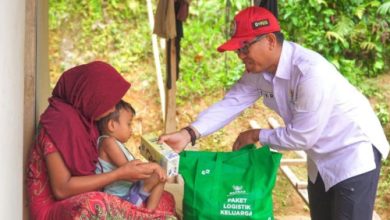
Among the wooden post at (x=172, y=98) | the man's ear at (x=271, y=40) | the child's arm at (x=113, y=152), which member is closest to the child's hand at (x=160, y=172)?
the child's arm at (x=113, y=152)

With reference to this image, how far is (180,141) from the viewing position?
307cm

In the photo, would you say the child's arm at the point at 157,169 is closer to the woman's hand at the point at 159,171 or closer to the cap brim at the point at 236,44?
the woman's hand at the point at 159,171

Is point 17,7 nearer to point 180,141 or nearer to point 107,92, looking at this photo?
point 107,92

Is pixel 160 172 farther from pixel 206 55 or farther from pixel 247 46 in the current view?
pixel 206 55

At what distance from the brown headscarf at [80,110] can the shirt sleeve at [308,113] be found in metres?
0.83

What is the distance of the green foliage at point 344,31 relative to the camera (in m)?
8.02

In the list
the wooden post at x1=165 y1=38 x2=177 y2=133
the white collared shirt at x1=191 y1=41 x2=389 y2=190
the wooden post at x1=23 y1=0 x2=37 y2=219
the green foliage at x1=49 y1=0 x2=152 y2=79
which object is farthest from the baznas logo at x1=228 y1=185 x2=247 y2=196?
the green foliage at x1=49 y1=0 x2=152 y2=79

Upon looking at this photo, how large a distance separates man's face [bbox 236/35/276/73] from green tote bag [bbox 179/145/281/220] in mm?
412

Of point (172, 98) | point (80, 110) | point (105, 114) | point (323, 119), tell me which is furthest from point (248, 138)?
point (172, 98)

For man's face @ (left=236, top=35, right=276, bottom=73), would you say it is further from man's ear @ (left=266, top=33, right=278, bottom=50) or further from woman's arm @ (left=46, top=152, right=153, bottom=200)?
woman's arm @ (left=46, top=152, right=153, bottom=200)

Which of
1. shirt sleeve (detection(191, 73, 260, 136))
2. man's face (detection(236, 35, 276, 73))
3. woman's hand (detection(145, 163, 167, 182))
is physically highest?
man's face (detection(236, 35, 276, 73))

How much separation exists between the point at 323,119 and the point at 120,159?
972 mm

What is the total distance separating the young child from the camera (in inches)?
103

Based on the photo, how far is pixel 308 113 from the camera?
272 centimetres
